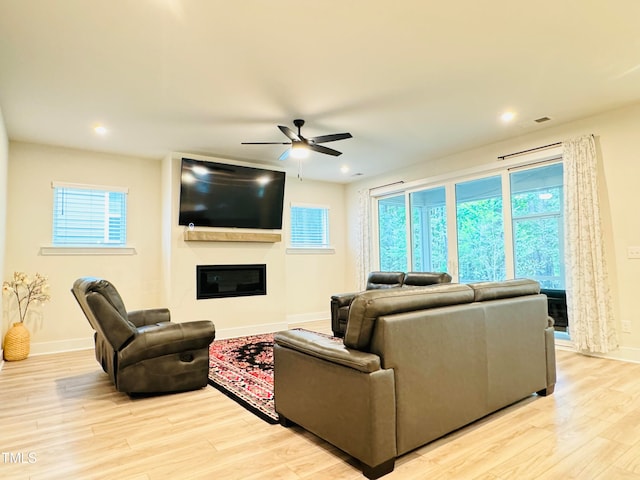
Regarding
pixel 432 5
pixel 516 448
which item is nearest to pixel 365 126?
pixel 432 5

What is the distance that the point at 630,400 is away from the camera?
2.81 metres

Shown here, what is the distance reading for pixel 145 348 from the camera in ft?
9.87

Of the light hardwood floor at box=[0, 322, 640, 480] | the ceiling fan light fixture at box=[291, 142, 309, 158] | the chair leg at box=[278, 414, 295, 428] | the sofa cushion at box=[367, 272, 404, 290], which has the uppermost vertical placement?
the ceiling fan light fixture at box=[291, 142, 309, 158]

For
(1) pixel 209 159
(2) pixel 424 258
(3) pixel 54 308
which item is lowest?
(3) pixel 54 308

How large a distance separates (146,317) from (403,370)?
9.86 feet

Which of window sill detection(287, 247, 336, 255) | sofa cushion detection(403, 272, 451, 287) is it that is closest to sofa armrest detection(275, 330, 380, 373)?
sofa cushion detection(403, 272, 451, 287)

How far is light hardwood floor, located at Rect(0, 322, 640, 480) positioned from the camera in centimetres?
193

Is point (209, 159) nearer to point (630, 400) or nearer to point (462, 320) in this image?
point (462, 320)

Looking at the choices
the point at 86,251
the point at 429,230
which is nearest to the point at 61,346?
the point at 86,251

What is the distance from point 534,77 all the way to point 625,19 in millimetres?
819

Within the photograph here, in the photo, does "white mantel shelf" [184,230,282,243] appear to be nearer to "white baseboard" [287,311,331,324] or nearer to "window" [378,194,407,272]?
"white baseboard" [287,311,331,324]

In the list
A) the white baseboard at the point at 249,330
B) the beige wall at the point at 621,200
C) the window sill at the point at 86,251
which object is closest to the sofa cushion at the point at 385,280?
the white baseboard at the point at 249,330

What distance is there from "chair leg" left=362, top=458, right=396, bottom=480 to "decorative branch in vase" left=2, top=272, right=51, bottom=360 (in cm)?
446

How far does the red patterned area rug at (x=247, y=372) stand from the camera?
2871mm
